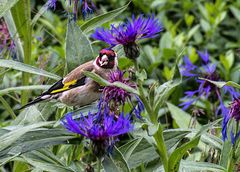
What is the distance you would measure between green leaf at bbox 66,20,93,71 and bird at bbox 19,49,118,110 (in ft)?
0.17

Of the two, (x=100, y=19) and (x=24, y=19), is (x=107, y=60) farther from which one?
(x=24, y=19)

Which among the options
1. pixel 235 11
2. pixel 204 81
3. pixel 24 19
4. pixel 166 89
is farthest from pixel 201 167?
pixel 235 11

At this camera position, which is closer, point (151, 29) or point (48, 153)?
point (151, 29)

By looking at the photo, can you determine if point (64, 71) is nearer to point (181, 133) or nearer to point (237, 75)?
point (181, 133)

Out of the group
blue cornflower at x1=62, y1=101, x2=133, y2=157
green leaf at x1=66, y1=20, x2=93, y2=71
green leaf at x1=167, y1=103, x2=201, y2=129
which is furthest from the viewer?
green leaf at x1=167, y1=103, x2=201, y2=129

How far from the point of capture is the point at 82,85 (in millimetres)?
2143

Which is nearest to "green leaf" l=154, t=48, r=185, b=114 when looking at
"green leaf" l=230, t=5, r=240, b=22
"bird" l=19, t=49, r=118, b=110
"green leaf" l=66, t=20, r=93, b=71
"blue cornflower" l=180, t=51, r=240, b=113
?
"bird" l=19, t=49, r=118, b=110

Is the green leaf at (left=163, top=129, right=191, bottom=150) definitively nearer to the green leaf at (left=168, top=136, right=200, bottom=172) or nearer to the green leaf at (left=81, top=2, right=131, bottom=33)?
the green leaf at (left=168, top=136, right=200, bottom=172)

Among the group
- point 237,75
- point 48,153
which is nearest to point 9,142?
point 48,153

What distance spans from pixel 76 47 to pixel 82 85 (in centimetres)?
12

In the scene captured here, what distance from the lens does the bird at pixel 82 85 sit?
81.3 inches

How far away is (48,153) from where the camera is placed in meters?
1.99

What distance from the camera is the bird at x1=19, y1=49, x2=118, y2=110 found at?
2.06 metres

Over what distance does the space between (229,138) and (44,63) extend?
99 cm
